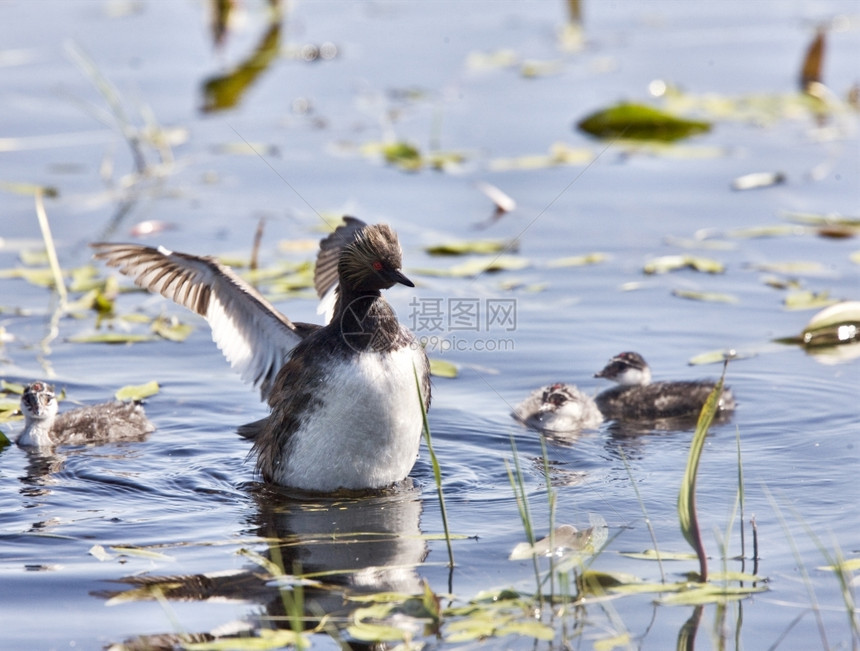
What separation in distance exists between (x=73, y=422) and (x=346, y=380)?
2.19 meters

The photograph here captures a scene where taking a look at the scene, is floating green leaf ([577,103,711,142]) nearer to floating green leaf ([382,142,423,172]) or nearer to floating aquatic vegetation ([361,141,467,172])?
floating aquatic vegetation ([361,141,467,172])

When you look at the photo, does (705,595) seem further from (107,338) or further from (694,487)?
(107,338)

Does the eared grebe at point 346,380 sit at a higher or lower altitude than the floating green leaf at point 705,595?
higher

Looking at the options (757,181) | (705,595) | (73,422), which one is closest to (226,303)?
(73,422)

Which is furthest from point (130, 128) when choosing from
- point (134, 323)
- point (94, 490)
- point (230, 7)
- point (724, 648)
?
point (724, 648)

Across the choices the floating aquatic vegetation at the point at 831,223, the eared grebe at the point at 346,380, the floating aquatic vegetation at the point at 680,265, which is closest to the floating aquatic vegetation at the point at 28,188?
the eared grebe at the point at 346,380

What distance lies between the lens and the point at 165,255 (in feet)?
24.3

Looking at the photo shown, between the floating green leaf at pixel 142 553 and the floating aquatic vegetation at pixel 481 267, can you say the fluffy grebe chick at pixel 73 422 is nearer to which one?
the floating green leaf at pixel 142 553

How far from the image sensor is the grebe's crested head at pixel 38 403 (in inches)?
302

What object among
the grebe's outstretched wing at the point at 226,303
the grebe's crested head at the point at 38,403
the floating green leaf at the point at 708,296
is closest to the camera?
the grebe's outstretched wing at the point at 226,303

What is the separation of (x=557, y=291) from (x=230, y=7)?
29.8ft

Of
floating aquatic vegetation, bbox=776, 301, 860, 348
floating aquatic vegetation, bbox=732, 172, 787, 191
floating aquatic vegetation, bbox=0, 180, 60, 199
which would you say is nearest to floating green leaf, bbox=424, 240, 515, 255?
floating aquatic vegetation, bbox=776, 301, 860, 348

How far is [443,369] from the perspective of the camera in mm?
9117

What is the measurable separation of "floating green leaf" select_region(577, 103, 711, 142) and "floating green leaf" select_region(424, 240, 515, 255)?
3245 millimetres
